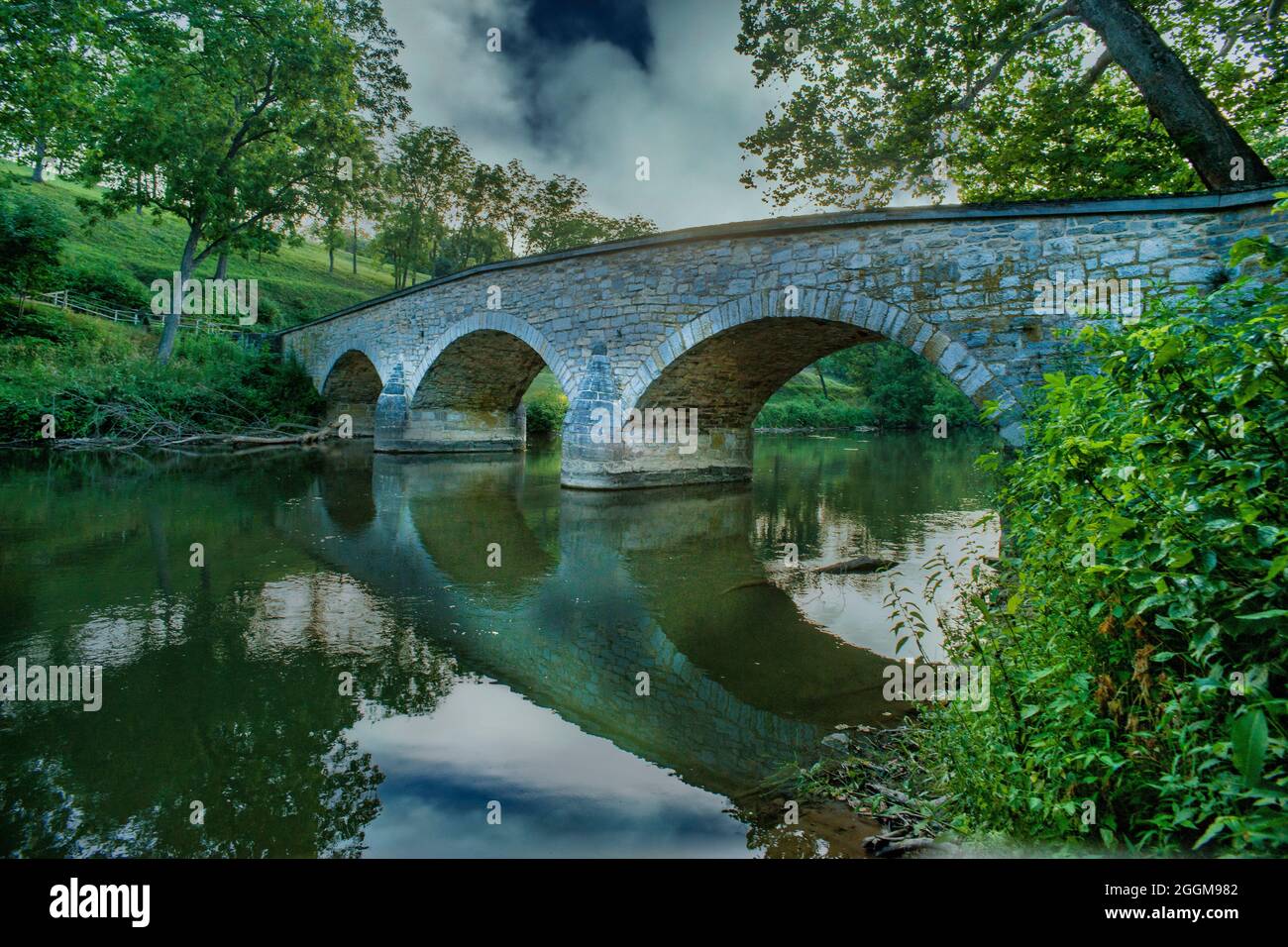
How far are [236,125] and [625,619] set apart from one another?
23.4m

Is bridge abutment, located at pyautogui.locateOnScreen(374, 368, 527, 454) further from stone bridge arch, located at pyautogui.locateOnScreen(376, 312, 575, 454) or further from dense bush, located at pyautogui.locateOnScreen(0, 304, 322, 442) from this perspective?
dense bush, located at pyautogui.locateOnScreen(0, 304, 322, 442)

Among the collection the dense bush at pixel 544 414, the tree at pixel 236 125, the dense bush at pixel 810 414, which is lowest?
the dense bush at pixel 544 414

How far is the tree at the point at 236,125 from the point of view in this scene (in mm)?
16594

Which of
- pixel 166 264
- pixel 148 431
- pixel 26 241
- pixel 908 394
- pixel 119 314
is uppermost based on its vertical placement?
pixel 166 264

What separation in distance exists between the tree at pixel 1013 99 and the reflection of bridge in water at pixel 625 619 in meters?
7.36

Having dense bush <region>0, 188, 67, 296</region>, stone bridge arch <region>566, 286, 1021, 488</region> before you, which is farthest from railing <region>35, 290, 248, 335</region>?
stone bridge arch <region>566, 286, 1021, 488</region>

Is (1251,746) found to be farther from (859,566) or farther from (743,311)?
(743,311)

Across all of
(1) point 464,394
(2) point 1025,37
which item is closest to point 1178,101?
(2) point 1025,37

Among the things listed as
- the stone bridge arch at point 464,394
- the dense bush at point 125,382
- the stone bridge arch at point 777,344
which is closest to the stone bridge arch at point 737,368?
the stone bridge arch at point 777,344

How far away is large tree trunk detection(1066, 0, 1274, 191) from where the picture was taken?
766 cm

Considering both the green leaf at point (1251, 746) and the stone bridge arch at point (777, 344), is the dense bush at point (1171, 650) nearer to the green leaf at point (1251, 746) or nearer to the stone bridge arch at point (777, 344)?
the green leaf at point (1251, 746)

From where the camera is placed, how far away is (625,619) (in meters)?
4.96
